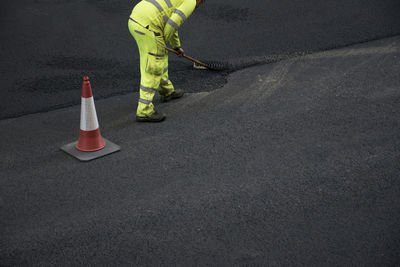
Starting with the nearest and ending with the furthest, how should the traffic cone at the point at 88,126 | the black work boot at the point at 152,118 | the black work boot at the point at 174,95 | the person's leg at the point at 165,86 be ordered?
1. the traffic cone at the point at 88,126
2. the black work boot at the point at 152,118
3. the person's leg at the point at 165,86
4. the black work boot at the point at 174,95

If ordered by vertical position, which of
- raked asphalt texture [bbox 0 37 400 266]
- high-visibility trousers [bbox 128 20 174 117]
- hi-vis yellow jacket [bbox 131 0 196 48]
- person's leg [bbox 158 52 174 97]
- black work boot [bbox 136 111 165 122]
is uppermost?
hi-vis yellow jacket [bbox 131 0 196 48]

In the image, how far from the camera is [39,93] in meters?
5.67

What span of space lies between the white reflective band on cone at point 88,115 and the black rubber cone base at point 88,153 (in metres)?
0.24

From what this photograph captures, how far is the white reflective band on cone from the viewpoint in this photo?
4.26 m

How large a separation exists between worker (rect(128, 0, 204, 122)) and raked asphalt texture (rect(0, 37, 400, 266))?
0.31 meters

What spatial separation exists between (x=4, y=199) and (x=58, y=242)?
0.80 metres

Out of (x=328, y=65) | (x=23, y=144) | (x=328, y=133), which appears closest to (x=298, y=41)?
Answer: (x=328, y=65)

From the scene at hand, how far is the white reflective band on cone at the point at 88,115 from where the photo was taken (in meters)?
4.26

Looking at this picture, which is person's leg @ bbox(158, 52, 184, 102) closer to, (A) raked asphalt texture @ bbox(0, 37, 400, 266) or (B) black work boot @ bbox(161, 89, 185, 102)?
(B) black work boot @ bbox(161, 89, 185, 102)

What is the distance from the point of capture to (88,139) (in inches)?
172

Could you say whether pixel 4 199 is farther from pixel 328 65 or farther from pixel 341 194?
pixel 328 65

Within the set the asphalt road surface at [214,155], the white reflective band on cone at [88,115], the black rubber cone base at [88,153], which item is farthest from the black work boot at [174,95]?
the white reflective band on cone at [88,115]

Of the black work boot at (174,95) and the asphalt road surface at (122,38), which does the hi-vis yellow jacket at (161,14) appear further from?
the asphalt road surface at (122,38)

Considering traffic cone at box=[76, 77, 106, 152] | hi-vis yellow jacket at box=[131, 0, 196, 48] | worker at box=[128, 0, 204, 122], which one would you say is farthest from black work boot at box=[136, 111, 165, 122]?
hi-vis yellow jacket at box=[131, 0, 196, 48]
